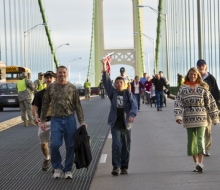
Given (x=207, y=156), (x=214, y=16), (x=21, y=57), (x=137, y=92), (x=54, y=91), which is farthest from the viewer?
(x=21, y=57)

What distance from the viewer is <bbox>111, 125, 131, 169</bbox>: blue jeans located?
34.8 feet

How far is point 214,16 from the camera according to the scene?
37312 mm

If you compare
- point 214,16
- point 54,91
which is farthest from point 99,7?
point 54,91

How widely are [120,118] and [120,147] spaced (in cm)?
39

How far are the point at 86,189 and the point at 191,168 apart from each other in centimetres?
234

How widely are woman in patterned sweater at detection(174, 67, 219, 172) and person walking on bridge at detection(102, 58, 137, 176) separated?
693 mm

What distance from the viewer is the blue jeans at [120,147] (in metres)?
10.6

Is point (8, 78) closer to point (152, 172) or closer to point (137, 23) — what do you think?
point (152, 172)

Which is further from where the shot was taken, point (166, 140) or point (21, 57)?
point (21, 57)

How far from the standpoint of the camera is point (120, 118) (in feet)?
35.0

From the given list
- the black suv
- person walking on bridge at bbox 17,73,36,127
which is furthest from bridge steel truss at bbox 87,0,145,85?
person walking on bridge at bbox 17,73,36,127

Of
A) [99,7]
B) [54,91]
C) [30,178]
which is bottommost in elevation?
[30,178]

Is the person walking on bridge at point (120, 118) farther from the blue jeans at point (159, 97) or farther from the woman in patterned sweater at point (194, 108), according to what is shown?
the blue jeans at point (159, 97)

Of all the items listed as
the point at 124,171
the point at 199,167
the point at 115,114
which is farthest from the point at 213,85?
the point at 124,171
